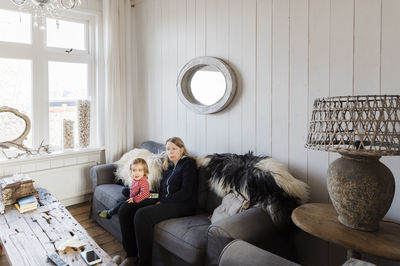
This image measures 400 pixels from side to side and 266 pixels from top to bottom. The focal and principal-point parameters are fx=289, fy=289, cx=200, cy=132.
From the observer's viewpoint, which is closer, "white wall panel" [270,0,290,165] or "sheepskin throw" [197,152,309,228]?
"sheepskin throw" [197,152,309,228]

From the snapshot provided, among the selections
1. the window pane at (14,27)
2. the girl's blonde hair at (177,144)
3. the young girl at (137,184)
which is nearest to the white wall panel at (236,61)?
the girl's blonde hair at (177,144)

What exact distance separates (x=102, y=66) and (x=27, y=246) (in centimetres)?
258

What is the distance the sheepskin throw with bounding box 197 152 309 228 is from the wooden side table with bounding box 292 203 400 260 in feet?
0.97

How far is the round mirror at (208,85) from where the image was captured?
2732 mm

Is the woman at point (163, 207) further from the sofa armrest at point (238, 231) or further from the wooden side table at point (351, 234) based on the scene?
the wooden side table at point (351, 234)

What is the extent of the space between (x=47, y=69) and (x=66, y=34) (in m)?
0.52

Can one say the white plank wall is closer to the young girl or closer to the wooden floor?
the young girl

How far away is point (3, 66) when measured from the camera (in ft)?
10.3

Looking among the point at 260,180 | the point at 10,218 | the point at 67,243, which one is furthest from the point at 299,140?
the point at 10,218

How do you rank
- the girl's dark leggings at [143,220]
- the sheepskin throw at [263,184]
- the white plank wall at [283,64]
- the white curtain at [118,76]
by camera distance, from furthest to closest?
the white curtain at [118,76], the girl's dark leggings at [143,220], the sheepskin throw at [263,184], the white plank wall at [283,64]

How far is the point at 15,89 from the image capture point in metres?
3.22

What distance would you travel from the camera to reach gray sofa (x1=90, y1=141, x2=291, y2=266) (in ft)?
5.60

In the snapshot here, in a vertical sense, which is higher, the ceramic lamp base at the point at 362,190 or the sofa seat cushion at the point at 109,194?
the ceramic lamp base at the point at 362,190


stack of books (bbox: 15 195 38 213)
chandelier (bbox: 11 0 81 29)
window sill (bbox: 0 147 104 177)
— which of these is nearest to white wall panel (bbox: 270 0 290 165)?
chandelier (bbox: 11 0 81 29)
